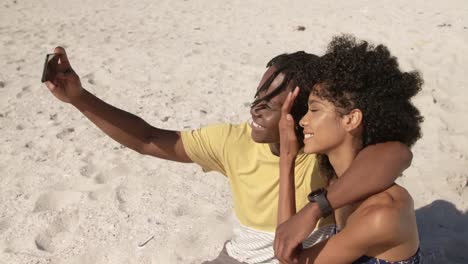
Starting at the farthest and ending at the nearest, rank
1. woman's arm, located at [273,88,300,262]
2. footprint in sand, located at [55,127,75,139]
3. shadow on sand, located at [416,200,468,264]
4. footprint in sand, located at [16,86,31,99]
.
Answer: footprint in sand, located at [16,86,31,99]
footprint in sand, located at [55,127,75,139]
shadow on sand, located at [416,200,468,264]
woman's arm, located at [273,88,300,262]

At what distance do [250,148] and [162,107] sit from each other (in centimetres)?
282

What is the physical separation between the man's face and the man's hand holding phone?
71 centimetres

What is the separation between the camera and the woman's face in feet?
5.76

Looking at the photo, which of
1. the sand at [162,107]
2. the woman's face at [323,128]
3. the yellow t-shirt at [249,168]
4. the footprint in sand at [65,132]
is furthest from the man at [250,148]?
the footprint in sand at [65,132]

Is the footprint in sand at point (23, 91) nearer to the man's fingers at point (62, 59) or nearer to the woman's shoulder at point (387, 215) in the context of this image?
the man's fingers at point (62, 59)

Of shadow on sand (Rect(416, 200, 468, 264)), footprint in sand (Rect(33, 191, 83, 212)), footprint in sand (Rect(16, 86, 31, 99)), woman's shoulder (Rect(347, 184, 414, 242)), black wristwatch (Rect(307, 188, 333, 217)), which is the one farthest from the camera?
footprint in sand (Rect(16, 86, 31, 99))

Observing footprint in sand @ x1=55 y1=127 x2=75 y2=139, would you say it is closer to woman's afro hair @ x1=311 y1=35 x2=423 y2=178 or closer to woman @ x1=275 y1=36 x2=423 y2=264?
woman @ x1=275 y1=36 x2=423 y2=264

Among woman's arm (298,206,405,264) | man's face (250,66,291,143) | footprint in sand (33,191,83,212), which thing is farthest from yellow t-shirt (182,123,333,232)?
footprint in sand (33,191,83,212)

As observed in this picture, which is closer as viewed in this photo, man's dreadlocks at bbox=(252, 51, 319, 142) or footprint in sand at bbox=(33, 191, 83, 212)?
man's dreadlocks at bbox=(252, 51, 319, 142)

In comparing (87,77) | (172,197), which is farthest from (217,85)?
(172,197)

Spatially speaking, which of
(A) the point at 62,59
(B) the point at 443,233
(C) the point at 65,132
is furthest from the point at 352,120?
(C) the point at 65,132

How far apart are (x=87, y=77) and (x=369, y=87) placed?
13.8 ft

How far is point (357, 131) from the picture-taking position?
5.77 feet

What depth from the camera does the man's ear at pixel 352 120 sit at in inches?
67.3
